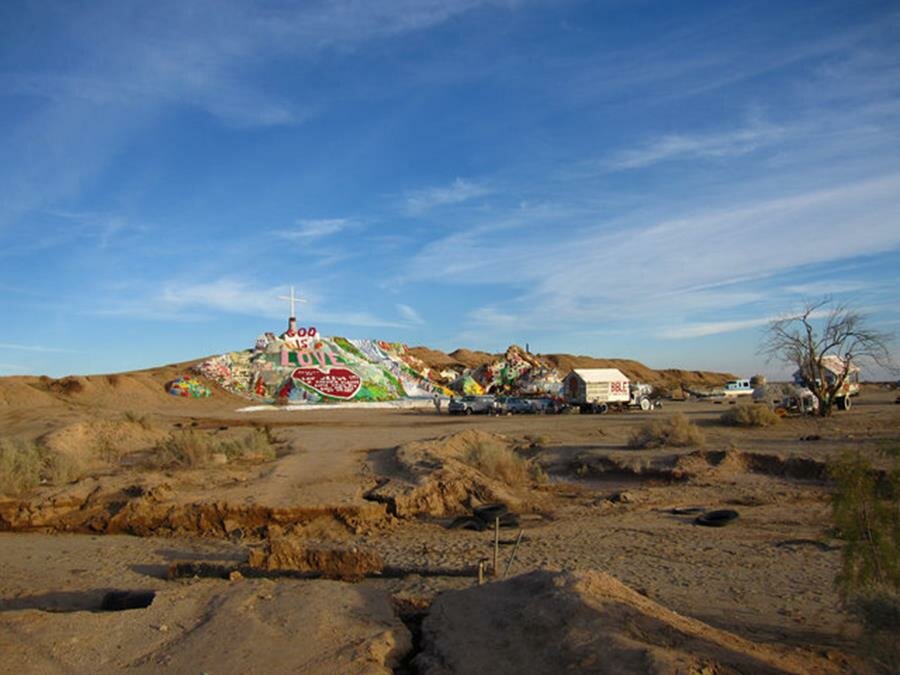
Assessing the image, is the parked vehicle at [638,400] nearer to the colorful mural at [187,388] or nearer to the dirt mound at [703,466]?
the dirt mound at [703,466]

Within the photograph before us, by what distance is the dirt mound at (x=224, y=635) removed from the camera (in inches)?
248

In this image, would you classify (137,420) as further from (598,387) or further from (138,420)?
(598,387)

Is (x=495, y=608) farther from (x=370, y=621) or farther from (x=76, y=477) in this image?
(x=76, y=477)

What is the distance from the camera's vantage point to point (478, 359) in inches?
4899

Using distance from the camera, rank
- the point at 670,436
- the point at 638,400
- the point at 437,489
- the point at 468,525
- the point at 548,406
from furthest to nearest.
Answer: the point at 548,406 → the point at 638,400 → the point at 670,436 → the point at 437,489 → the point at 468,525

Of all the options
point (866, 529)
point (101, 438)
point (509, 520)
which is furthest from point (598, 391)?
point (866, 529)

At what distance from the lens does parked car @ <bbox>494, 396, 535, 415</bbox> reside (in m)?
51.4

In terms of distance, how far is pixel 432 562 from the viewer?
1173 cm

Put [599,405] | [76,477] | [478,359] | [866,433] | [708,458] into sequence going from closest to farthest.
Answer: [76,477] → [708,458] → [866,433] → [599,405] → [478,359]

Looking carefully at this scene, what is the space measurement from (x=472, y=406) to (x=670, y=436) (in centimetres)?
2723

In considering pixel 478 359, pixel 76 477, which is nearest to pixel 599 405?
pixel 76 477

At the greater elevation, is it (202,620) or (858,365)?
(858,365)

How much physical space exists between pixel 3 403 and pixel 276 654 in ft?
148

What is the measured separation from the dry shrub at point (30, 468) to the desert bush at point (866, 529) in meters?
17.9
